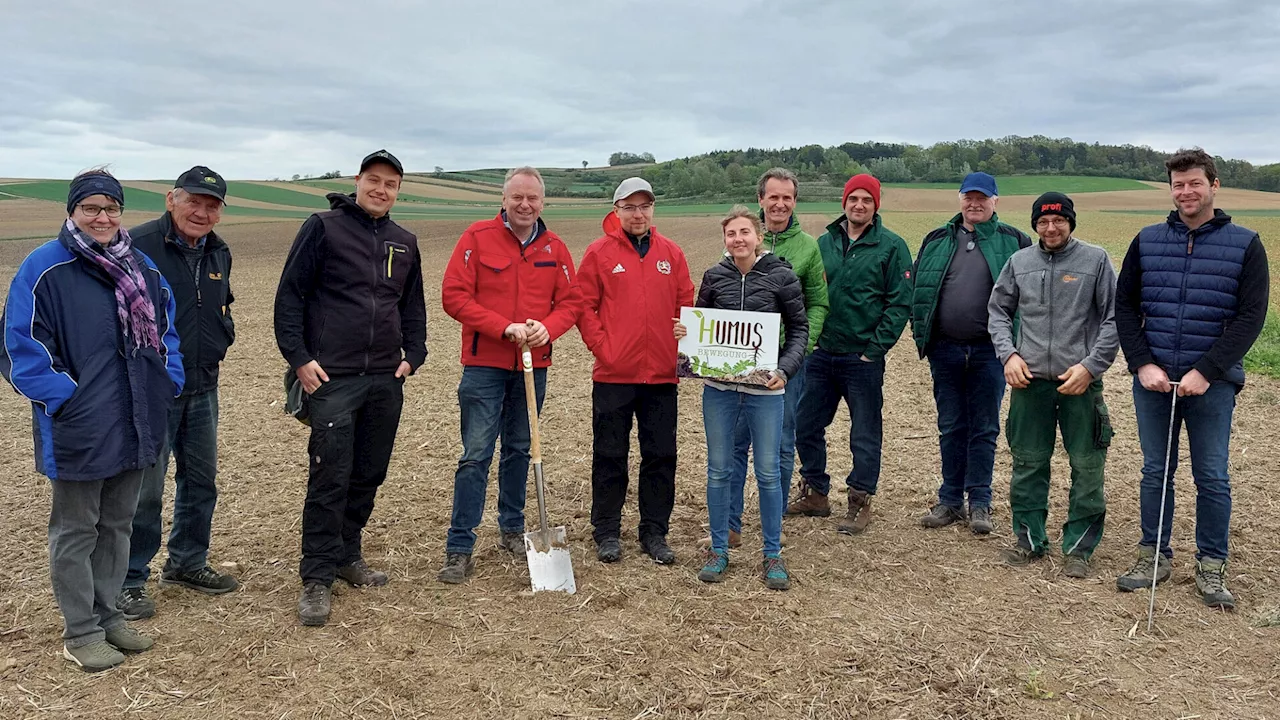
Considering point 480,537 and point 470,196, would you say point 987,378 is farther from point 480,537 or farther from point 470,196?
point 470,196

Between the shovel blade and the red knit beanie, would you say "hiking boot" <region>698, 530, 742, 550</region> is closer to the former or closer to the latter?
the shovel blade

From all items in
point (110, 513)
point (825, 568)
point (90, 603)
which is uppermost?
point (110, 513)

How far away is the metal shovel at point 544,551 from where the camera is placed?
475cm

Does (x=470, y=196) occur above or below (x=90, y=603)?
above

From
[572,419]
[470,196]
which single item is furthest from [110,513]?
[470,196]

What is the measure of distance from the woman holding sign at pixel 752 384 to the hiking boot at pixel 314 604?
213 cm

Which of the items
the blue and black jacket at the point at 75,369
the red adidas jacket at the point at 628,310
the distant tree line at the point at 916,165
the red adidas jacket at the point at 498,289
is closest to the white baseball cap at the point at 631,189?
the red adidas jacket at the point at 628,310

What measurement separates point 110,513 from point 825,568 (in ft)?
13.1

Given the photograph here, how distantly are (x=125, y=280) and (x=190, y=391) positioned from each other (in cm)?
84

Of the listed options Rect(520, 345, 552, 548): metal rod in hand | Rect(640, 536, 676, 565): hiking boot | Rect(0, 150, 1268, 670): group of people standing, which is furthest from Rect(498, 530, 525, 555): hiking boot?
Rect(640, 536, 676, 565): hiking boot

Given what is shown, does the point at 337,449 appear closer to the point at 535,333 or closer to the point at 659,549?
the point at 535,333

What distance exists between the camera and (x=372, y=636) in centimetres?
422

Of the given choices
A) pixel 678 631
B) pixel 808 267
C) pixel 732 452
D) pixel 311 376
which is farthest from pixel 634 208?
pixel 678 631

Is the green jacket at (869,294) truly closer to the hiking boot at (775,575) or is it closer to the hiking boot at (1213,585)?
the hiking boot at (775,575)
